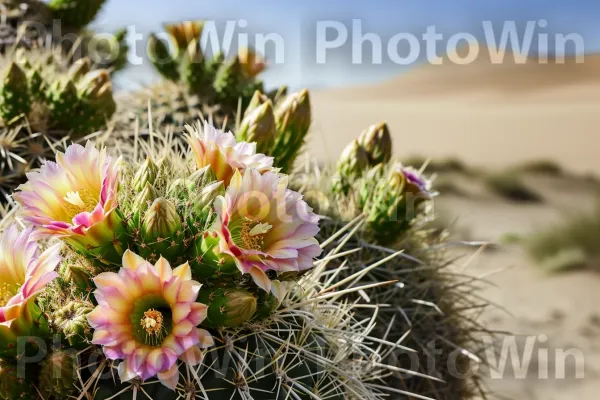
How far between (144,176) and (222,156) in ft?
0.51

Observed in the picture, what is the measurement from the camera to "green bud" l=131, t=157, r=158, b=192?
138 cm

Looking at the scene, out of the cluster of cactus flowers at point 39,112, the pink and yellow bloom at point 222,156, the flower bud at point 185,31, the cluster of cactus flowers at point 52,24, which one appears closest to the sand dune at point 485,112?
the cluster of cactus flowers at point 52,24

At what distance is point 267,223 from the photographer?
130 cm

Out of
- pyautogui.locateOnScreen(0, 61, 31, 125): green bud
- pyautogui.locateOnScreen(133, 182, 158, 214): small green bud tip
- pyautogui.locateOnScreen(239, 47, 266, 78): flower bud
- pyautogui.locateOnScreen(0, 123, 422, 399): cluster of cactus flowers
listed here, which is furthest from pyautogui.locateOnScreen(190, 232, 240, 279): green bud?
pyautogui.locateOnScreen(239, 47, 266, 78): flower bud

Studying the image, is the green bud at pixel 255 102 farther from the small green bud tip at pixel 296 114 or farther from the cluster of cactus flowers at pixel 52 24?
the cluster of cactus flowers at pixel 52 24

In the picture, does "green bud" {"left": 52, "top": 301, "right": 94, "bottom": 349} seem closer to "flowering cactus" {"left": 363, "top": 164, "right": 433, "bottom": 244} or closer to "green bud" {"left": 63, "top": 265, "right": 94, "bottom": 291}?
"green bud" {"left": 63, "top": 265, "right": 94, "bottom": 291}

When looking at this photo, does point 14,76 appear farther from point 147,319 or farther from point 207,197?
point 147,319

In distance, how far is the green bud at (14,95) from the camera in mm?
2252

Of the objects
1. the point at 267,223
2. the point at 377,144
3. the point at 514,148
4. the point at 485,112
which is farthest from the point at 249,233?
the point at 485,112

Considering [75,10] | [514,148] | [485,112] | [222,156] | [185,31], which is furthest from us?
[485,112]

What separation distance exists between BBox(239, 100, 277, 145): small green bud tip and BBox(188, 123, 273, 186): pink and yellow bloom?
455mm

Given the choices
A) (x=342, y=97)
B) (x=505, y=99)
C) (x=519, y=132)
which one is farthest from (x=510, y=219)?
(x=342, y=97)

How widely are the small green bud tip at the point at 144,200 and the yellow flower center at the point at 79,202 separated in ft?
0.30

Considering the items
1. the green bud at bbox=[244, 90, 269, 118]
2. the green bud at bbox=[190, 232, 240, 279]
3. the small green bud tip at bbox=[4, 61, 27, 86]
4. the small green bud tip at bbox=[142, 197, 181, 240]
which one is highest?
the small green bud tip at bbox=[4, 61, 27, 86]
